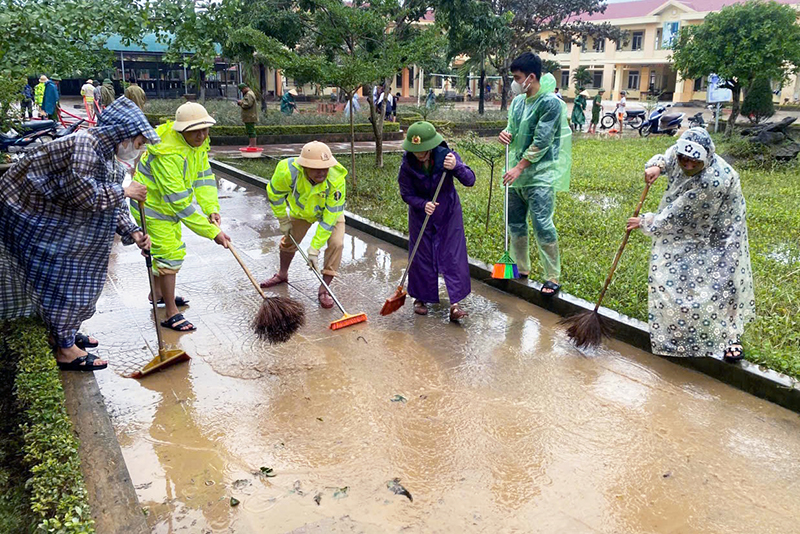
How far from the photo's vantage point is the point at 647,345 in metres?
4.52

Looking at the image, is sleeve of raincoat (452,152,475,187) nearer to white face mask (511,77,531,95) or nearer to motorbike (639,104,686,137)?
white face mask (511,77,531,95)

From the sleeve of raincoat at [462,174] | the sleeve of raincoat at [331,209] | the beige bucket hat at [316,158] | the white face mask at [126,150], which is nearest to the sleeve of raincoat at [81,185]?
the white face mask at [126,150]

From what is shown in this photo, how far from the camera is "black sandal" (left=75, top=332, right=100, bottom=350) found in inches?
167

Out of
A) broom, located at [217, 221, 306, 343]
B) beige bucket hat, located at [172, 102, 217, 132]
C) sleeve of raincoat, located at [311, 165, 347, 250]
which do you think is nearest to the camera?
broom, located at [217, 221, 306, 343]

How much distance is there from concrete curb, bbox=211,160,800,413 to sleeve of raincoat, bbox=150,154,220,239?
259cm

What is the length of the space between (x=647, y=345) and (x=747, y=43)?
12.8 meters

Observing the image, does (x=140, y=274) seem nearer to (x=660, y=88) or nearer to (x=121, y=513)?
(x=121, y=513)

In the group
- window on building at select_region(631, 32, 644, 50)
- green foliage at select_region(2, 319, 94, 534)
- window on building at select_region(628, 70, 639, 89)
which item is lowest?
green foliage at select_region(2, 319, 94, 534)

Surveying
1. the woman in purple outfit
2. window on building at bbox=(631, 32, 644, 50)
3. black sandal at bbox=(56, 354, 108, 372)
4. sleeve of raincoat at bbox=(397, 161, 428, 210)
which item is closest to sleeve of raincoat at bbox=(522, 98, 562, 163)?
the woman in purple outfit

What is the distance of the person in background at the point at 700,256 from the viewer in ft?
12.5

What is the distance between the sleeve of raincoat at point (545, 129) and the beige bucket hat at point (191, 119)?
2.38 meters

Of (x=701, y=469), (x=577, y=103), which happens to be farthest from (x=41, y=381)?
(x=577, y=103)

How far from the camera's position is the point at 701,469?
3.19 meters

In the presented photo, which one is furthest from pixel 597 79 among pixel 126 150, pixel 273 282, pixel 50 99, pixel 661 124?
pixel 126 150
